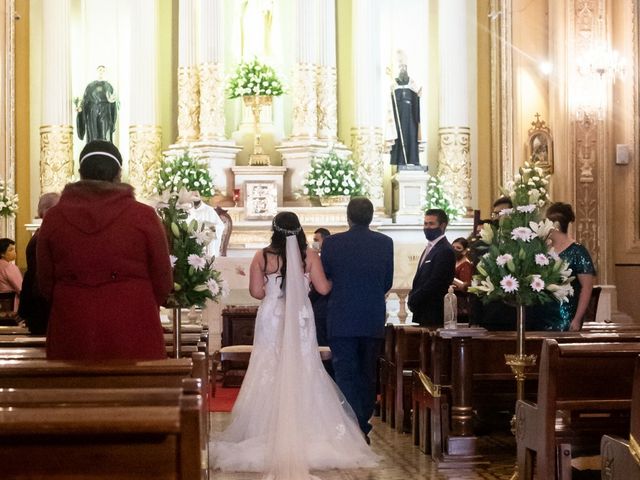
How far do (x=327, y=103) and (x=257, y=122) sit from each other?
1.11 m

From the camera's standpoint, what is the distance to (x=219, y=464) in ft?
26.1

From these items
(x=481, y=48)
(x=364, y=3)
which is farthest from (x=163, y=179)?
(x=481, y=48)

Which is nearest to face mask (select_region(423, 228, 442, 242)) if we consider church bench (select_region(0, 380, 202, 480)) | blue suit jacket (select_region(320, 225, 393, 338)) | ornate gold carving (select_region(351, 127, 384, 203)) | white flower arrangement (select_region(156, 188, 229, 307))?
blue suit jacket (select_region(320, 225, 393, 338))

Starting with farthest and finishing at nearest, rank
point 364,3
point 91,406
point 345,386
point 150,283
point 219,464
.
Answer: point 364,3 < point 345,386 < point 219,464 < point 150,283 < point 91,406

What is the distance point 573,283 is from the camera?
8.84 metres

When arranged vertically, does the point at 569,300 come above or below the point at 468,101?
below

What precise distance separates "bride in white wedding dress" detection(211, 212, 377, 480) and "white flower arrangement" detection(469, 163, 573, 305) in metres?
1.45

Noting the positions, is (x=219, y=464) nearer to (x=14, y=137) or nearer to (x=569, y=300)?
(x=569, y=300)

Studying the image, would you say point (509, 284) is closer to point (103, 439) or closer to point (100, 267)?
point (100, 267)

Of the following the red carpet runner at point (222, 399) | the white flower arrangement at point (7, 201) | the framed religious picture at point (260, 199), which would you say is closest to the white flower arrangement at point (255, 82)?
the framed religious picture at point (260, 199)

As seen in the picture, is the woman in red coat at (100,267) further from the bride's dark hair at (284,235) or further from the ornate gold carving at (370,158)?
the ornate gold carving at (370,158)

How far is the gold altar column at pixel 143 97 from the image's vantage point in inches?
725

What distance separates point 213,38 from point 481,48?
4.25 meters

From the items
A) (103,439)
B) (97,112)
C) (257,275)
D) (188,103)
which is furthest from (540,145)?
(103,439)
